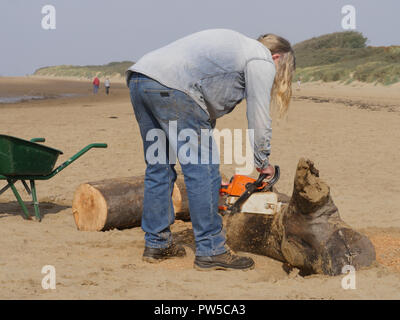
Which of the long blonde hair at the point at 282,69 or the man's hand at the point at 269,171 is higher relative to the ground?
the long blonde hair at the point at 282,69

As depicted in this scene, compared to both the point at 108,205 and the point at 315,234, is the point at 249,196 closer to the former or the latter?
the point at 315,234

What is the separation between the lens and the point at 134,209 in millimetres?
5027

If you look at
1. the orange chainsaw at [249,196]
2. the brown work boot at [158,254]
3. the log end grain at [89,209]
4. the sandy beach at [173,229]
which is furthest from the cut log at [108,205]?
the orange chainsaw at [249,196]

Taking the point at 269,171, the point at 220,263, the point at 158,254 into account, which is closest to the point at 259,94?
the point at 269,171

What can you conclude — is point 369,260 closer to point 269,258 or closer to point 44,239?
point 269,258

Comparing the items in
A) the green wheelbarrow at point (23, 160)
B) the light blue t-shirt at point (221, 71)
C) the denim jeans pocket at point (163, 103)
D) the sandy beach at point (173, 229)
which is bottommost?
the sandy beach at point (173, 229)

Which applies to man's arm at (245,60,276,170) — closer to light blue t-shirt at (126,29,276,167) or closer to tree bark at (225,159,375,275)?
light blue t-shirt at (126,29,276,167)

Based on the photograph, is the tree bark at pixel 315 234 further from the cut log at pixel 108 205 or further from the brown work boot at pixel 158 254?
the cut log at pixel 108 205

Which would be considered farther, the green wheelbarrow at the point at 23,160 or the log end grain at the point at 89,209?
the log end grain at the point at 89,209

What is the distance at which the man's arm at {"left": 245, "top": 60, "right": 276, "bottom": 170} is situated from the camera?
3367mm

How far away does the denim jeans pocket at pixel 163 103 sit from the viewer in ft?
11.2

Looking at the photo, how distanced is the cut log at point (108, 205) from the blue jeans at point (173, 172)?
3.56ft

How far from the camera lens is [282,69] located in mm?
3604

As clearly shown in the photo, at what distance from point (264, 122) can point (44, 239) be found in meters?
2.20
